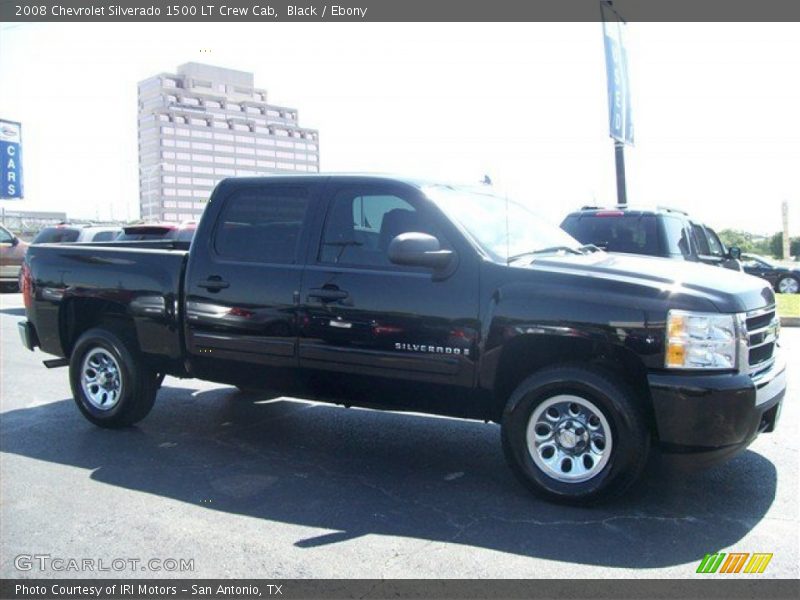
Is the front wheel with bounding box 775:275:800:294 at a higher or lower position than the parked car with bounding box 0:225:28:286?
lower

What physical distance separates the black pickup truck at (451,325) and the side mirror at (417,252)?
12mm

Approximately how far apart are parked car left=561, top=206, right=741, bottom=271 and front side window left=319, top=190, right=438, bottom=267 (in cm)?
485

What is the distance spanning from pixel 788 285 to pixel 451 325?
21.6 metres

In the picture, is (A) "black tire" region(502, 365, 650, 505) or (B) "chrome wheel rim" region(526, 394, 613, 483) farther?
(B) "chrome wheel rim" region(526, 394, 613, 483)

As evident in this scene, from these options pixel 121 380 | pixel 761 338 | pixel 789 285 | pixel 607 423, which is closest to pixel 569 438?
pixel 607 423

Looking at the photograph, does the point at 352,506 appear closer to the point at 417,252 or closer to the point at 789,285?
the point at 417,252

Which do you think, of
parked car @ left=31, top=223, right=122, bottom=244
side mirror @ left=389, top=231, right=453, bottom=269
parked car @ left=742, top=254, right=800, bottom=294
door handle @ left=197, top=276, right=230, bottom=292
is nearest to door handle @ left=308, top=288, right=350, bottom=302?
side mirror @ left=389, top=231, right=453, bottom=269

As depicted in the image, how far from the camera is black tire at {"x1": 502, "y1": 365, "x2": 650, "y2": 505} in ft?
13.7

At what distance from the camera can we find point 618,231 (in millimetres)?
9336

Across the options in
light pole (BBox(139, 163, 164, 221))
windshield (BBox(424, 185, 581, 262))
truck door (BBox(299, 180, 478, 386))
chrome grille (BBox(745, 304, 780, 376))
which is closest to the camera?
chrome grille (BBox(745, 304, 780, 376))

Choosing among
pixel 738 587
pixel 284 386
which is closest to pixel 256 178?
pixel 284 386

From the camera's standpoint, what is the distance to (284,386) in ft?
17.6

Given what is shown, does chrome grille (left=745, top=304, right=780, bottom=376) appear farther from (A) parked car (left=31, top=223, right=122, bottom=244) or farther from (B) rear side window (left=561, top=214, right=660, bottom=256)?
(A) parked car (left=31, top=223, right=122, bottom=244)

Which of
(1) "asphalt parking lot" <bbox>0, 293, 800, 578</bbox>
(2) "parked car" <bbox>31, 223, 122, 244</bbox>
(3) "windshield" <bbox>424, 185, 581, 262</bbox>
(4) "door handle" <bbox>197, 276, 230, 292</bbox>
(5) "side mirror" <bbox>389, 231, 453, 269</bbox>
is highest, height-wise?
(2) "parked car" <bbox>31, 223, 122, 244</bbox>
